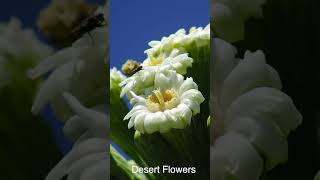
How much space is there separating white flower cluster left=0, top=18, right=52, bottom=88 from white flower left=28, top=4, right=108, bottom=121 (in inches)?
2.8

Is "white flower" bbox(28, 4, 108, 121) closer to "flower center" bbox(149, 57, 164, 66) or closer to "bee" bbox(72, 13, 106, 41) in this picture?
"bee" bbox(72, 13, 106, 41)

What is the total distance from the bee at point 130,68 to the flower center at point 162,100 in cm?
8

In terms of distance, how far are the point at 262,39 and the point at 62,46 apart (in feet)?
1.80

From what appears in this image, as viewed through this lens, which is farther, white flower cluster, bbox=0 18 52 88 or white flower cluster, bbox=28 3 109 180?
white flower cluster, bbox=0 18 52 88

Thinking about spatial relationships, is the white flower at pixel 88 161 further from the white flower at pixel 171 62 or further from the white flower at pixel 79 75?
the white flower at pixel 171 62

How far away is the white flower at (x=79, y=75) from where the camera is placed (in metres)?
1.59

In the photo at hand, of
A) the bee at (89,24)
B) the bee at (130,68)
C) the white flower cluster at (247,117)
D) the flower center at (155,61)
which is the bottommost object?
the white flower cluster at (247,117)

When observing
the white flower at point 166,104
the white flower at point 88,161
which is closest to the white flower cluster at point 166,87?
the white flower at point 166,104

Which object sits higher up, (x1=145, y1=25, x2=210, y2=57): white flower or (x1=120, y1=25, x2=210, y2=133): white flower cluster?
(x1=145, y1=25, x2=210, y2=57): white flower

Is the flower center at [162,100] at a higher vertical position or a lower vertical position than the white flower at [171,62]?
lower

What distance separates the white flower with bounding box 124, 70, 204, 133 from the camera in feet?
4.89

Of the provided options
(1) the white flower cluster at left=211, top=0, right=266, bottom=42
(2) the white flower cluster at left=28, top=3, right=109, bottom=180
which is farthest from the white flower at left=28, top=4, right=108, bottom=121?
(1) the white flower cluster at left=211, top=0, right=266, bottom=42

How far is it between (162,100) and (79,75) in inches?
9.6

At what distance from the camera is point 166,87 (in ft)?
5.03
